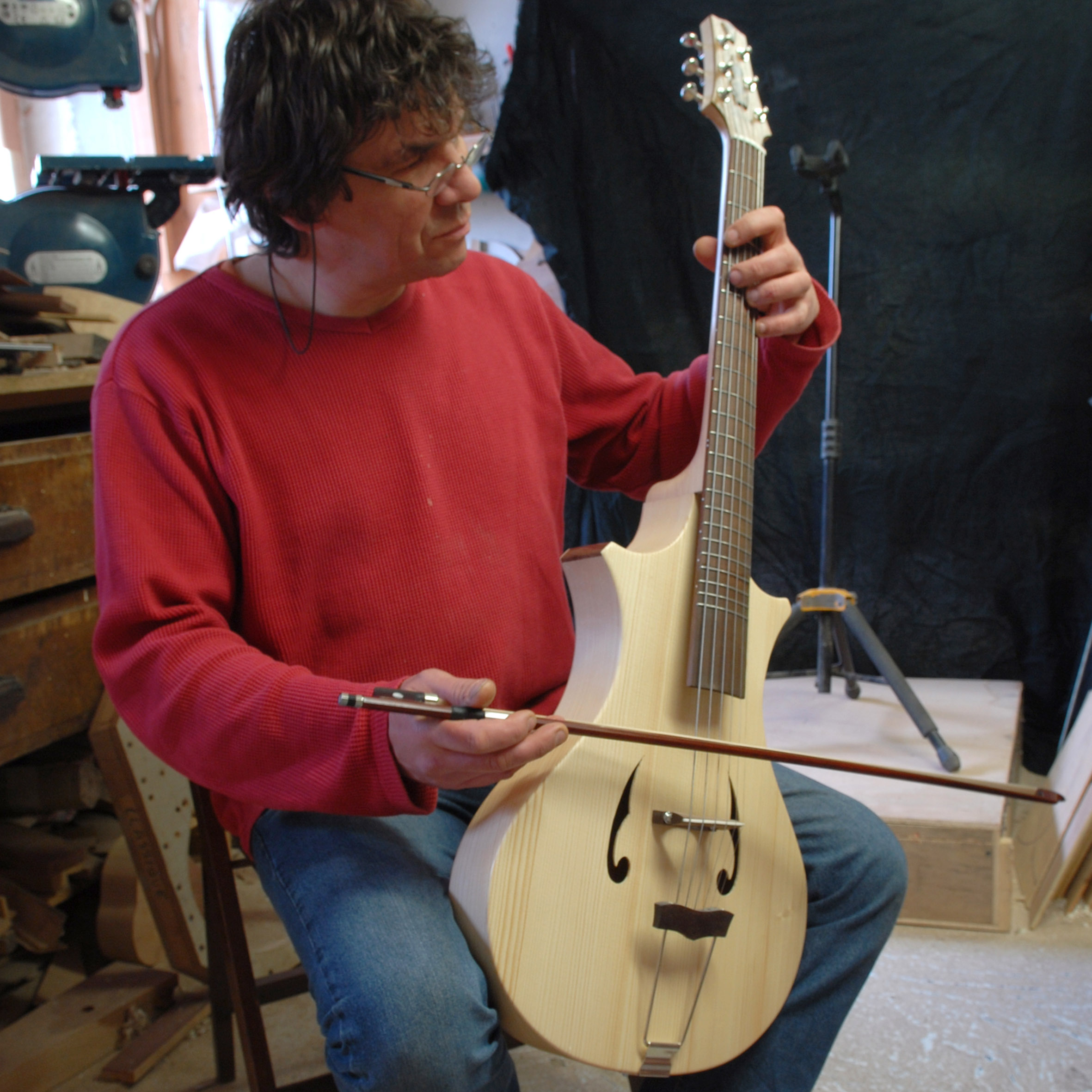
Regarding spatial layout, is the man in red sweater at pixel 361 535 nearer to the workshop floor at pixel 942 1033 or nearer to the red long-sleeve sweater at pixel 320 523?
the red long-sleeve sweater at pixel 320 523

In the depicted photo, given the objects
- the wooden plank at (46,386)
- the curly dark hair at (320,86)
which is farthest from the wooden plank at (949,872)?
the wooden plank at (46,386)

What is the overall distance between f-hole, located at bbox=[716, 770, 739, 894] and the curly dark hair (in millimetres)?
730

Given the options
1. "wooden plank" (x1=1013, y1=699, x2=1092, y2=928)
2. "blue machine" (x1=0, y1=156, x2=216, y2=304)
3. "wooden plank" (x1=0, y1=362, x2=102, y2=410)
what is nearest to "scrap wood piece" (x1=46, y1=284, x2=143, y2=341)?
"blue machine" (x1=0, y1=156, x2=216, y2=304)

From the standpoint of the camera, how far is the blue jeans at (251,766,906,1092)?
75 cm

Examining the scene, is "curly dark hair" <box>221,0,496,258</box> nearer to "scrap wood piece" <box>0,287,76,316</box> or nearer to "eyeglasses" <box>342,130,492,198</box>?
"eyeglasses" <box>342,130,492,198</box>

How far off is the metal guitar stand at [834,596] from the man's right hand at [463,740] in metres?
1.23

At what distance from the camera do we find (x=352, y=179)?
993 millimetres

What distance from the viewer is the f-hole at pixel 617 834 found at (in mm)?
819

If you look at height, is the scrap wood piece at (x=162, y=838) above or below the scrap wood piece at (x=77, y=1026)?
above

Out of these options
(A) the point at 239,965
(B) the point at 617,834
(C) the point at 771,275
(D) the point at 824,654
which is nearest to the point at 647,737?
(B) the point at 617,834

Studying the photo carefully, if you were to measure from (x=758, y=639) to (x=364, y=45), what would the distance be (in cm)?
73

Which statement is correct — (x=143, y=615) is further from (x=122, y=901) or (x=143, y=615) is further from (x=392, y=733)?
(x=122, y=901)

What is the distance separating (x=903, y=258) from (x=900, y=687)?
1.06m

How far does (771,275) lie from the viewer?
1036mm
